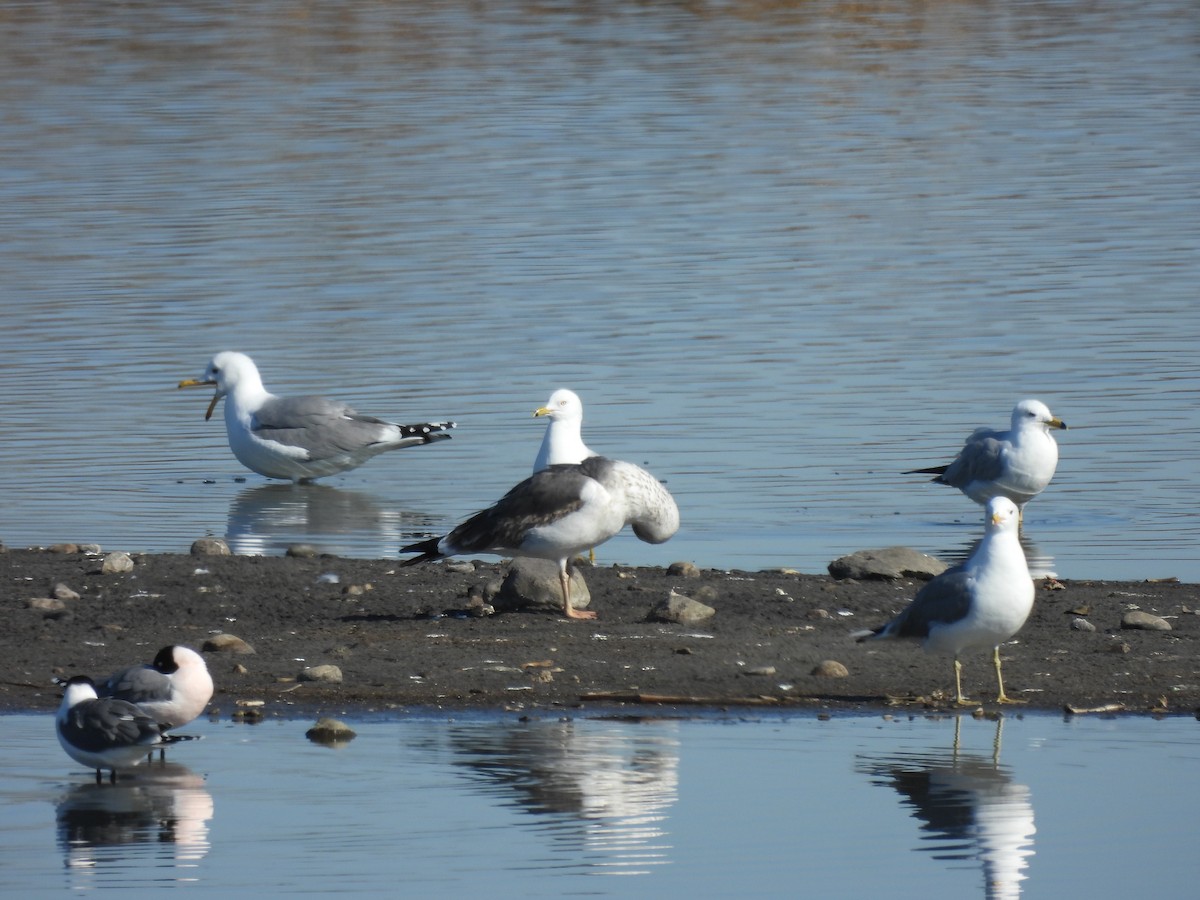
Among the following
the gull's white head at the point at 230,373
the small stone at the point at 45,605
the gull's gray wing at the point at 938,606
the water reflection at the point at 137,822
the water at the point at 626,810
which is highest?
the gull's white head at the point at 230,373

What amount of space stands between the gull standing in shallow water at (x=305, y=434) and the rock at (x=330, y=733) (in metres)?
7.12

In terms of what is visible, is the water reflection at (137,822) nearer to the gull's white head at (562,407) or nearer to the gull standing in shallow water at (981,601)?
the gull standing in shallow water at (981,601)

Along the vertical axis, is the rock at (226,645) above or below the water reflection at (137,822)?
above

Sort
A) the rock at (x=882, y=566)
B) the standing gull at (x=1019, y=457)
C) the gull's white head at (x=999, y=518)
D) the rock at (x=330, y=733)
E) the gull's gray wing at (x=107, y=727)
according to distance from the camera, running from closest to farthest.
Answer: the gull's gray wing at (x=107, y=727)
the rock at (x=330, y=733)
the gull's white head at (x=999, y=518)
the rock at (x=882, y=566)
the standing gull at (x=1019, y=457)

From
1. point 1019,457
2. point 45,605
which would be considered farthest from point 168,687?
point 1019,457

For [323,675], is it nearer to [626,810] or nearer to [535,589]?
[535,589]

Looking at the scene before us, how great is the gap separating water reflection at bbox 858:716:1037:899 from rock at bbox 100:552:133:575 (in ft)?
15.2

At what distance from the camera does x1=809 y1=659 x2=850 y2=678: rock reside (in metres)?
9.57

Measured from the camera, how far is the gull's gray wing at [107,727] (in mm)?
8141

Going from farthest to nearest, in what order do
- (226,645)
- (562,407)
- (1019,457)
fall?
1. (1019,457)
2. (562,407)
3. (226,645)

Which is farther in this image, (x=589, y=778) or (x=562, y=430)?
(x=562, y=430)

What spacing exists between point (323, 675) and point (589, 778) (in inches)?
72.3

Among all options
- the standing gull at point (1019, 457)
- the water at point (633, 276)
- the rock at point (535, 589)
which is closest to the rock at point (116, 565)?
the water at point (633, 276)

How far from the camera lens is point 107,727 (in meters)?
8.13
